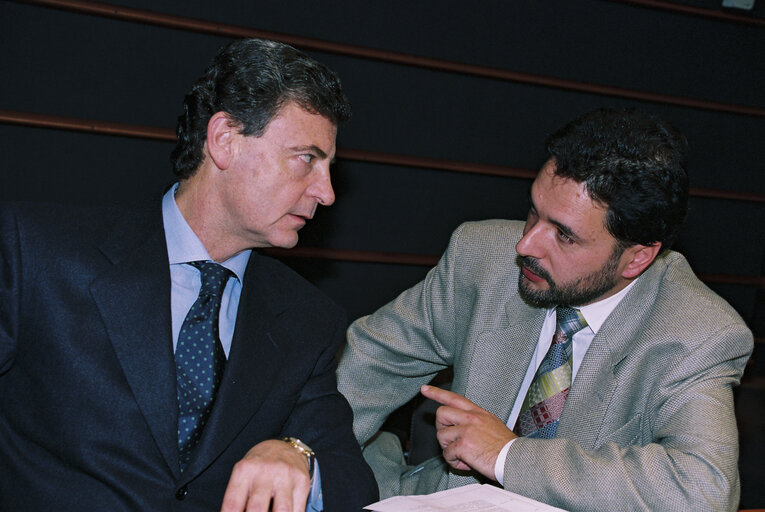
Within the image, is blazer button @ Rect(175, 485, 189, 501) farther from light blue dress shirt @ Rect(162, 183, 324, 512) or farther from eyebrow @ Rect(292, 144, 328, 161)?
eyebrow @ Rect(292, 144, 328, 161)

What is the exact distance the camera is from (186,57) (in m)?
2.80

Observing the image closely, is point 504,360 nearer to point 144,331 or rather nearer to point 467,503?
point 467,503

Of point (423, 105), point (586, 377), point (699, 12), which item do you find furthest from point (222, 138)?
point (699, 12)

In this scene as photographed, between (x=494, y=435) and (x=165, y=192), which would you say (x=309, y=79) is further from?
(x=494, y=435)

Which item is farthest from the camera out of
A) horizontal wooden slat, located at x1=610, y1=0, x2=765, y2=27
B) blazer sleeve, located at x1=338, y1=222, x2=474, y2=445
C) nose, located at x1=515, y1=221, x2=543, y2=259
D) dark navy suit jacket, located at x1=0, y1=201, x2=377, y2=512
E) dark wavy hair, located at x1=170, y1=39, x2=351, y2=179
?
horizontal wooden slat, located at x1=610, y1=0, x2=765, y2=27

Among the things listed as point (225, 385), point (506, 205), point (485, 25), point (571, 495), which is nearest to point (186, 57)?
point (485, 25)

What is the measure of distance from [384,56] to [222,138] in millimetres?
1589

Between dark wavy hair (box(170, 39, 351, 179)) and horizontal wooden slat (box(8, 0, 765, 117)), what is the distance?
121 cm

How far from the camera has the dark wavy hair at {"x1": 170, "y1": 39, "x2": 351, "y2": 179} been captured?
5.15ft

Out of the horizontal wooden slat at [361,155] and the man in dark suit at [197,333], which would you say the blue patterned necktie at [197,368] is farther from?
the horizontal wooden slat at [361,155]

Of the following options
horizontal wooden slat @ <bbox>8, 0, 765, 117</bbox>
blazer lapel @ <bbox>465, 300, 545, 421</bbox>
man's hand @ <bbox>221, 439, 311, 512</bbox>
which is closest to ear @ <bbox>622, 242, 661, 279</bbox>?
blazer lapel @ <bbox>465, 300, 545, 421</bbox>

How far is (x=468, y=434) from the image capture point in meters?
1.57

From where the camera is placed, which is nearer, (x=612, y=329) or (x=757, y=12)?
(x=612, y=329)

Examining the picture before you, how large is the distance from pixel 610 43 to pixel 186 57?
1.89 metres
